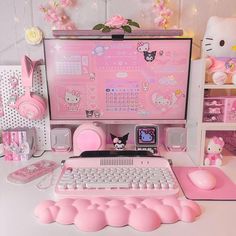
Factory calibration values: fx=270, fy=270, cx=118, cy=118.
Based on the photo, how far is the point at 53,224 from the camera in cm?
60

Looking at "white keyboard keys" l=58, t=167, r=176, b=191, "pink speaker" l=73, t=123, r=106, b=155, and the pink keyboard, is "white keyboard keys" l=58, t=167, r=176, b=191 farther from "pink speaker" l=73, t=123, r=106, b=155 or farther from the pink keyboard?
"pink speaker" l=73, t=123, r=106, b=155

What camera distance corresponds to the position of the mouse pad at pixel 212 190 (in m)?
0.70

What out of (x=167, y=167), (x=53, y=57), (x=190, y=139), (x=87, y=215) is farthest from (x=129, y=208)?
(x=53, y=57)

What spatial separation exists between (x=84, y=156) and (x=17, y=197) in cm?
25

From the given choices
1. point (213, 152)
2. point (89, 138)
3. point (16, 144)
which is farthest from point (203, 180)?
point (16, 144)

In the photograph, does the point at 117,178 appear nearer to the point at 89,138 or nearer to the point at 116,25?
the point at 89,138

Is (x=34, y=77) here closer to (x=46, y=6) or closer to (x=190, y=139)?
(x=46, y=6)

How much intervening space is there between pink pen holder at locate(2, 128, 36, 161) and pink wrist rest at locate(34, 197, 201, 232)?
15.0 inches

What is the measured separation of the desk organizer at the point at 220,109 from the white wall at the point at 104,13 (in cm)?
31

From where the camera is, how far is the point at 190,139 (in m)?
1.02

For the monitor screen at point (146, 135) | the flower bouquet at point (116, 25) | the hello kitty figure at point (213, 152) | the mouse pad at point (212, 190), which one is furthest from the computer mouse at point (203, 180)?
the flower bouquet at point (116, 25)

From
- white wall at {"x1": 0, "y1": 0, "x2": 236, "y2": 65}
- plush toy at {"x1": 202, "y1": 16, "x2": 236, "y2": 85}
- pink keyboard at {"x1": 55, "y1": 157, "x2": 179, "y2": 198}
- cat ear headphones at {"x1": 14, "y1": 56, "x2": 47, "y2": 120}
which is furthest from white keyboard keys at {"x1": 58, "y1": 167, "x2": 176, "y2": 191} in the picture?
white wall at {"x1": 0, "y1": 0, "x2": 236, "y2": 65}

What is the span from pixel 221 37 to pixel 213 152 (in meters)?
0.42

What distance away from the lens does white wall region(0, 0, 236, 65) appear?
1.08 metres
